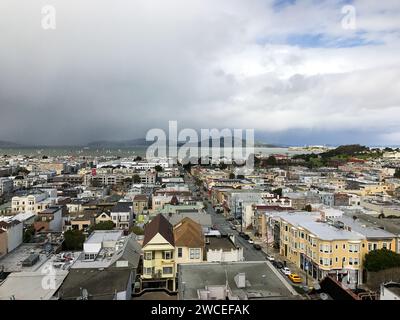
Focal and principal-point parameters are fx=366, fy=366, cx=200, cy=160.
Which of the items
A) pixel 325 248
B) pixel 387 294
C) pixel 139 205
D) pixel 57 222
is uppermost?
pixel 387 294

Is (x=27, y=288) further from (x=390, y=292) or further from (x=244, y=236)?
(x=244, y=236)

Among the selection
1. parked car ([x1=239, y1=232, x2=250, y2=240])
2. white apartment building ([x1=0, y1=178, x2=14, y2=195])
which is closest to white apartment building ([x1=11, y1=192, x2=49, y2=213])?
parked car ([x1=239, y1=232, x2=250, y2=240])

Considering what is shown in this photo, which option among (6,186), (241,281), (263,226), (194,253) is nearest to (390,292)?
(241,281)

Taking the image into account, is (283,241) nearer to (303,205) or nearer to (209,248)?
(209,248)

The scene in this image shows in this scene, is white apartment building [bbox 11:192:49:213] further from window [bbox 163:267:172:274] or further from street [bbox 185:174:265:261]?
window [bbox 163:267:172:274]

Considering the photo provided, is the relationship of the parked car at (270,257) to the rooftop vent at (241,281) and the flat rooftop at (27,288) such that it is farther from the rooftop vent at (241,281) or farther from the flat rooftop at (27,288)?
the rooftop vent at (241,281)
